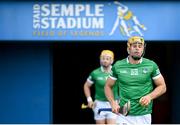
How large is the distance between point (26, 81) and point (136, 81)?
376 centimetres

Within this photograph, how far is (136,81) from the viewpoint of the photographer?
20.9 ft

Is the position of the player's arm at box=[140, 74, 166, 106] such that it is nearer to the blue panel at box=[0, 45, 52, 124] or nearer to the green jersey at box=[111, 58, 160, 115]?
the green jersey at box=[111, 58, 160, 115]

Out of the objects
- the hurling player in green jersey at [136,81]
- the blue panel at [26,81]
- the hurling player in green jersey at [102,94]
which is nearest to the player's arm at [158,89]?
the hurling player in green jersey at [136,81]

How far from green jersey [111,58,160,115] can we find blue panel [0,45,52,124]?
345 cm

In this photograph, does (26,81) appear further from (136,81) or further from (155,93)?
(155,93)

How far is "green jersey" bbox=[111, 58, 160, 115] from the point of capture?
250 inches

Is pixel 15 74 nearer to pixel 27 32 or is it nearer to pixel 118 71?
pixel 27 32

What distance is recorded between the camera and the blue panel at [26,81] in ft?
31.5

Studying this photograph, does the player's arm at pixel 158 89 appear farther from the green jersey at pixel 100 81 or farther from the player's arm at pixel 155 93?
the green jersey at pixel 100 81

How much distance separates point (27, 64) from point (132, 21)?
2.27 metres

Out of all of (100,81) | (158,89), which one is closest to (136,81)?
(158,89)

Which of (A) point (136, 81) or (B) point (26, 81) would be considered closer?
(A) point (136, 81)

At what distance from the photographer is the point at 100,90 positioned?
9.13 metres

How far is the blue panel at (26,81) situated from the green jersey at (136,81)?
345cm
